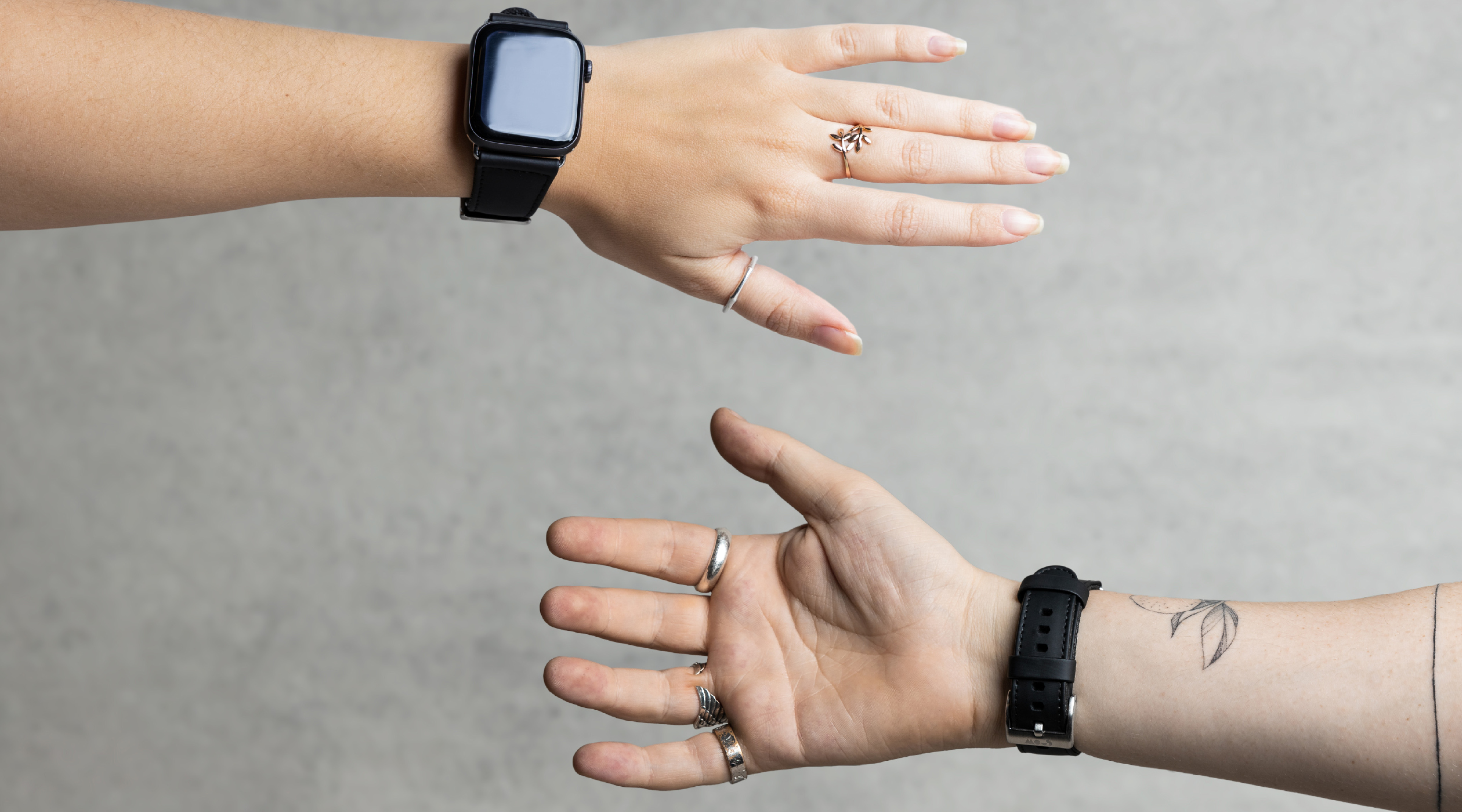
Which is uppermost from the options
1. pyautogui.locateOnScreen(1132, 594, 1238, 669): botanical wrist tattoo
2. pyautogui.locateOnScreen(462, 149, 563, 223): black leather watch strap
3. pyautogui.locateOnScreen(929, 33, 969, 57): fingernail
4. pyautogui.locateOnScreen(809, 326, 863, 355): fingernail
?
pyautogui.locateOnScreen(929, 33, 969, 57): fingernail

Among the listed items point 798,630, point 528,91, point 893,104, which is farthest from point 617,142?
point 798,630

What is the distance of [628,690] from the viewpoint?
148cm

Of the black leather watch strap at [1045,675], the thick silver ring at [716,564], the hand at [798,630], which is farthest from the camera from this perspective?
the thick silver ring at [716,564]

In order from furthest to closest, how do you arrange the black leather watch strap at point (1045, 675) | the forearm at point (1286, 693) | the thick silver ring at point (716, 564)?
the thick silver ring at point (716, 564) < the black leather watch strap at point (1045, 675) < the forearm at point (1286, 693)

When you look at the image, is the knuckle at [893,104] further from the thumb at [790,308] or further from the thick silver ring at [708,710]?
the thick silver ring at [708,710]

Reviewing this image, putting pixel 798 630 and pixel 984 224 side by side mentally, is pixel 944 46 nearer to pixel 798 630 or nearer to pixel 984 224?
pixel 984 224

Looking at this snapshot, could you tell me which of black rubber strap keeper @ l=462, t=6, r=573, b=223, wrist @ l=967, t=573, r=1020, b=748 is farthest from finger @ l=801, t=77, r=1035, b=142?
wrist @ l=967, t=573, r=1020, b=748

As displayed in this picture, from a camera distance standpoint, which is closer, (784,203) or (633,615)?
(784,203)

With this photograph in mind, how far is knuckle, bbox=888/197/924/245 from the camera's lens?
1356mm

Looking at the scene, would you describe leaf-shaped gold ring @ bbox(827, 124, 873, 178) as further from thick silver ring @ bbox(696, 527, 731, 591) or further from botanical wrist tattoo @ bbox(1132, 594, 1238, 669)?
botanical wrist tattoo @ bbox(1132, 594, 1238, 669)

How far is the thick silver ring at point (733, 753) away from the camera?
1498 mm

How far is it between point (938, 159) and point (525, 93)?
55 cm

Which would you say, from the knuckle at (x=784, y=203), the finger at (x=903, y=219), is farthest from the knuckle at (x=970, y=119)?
the knuckle at (x=784, y=203)

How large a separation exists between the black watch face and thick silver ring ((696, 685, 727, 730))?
0.82 m
